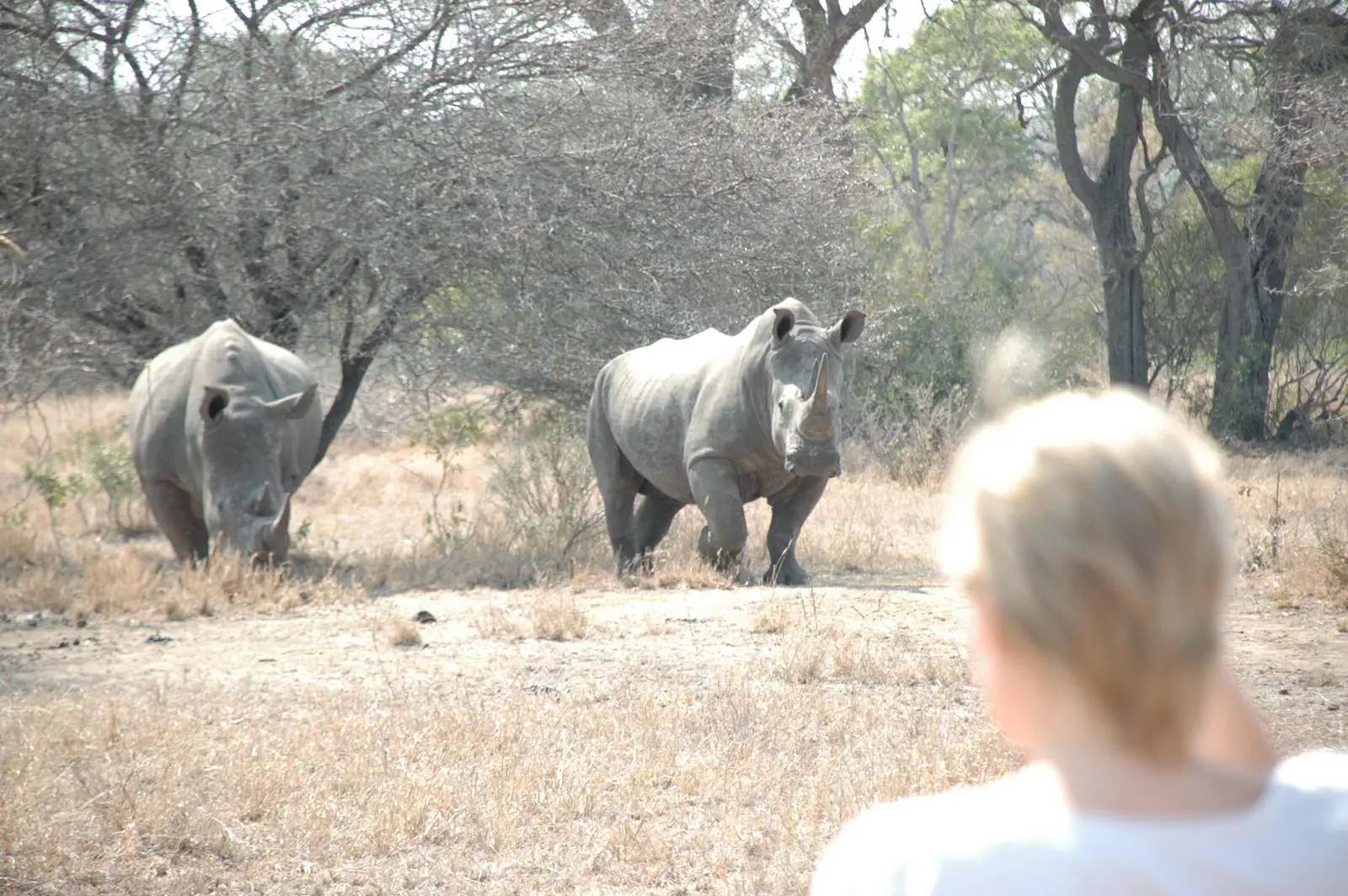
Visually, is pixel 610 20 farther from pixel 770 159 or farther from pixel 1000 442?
pixel 1000 442

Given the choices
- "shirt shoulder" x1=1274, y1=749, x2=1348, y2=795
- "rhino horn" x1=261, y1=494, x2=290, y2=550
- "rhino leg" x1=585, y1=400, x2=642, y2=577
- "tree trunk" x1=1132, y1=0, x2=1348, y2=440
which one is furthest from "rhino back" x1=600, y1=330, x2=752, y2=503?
"tree trunk" x1=1132, y1=0, x2=1348, y2=440

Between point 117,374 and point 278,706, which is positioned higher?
point 117,374

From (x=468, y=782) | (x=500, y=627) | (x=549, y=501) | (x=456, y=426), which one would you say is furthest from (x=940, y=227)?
(x=468, y=782)

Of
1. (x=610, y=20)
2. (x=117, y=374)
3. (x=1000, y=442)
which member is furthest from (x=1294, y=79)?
(x=1000, y=442)

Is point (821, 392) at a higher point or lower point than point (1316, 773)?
lower

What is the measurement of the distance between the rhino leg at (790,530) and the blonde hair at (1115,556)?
24.7ft

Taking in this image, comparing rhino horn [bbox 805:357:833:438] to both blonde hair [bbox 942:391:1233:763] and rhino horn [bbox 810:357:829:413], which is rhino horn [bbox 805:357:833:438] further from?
blonde hair [bbox 942:391:1233:763]

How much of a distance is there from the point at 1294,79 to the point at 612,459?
8792mm

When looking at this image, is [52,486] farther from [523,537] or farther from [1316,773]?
[1316,773]

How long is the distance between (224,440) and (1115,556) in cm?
848

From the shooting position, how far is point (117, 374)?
1175cm

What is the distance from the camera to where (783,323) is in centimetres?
835

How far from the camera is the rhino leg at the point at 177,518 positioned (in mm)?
9711

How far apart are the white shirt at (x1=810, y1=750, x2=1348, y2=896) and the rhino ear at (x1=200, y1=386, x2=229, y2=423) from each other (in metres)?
8.27
